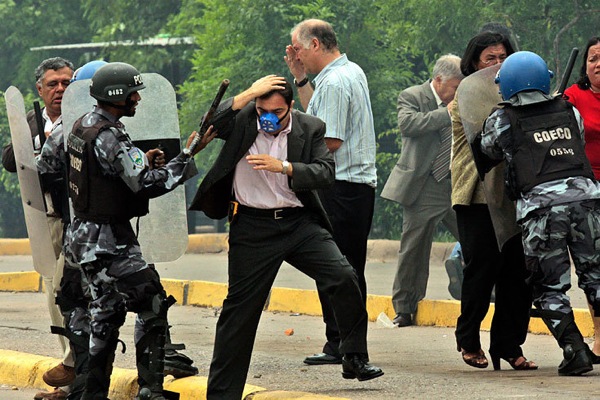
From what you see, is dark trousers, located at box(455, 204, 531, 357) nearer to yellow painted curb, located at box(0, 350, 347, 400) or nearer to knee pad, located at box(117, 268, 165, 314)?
yellow painted curb, located at box(0, 350, 347, 400)

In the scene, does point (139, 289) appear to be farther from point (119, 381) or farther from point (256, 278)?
point (119, 381)

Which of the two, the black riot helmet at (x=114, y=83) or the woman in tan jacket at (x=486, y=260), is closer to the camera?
the black riot helmet at (x=114, y=83)

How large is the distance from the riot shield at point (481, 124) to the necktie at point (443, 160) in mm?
2632

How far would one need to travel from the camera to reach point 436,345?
901 centimetres

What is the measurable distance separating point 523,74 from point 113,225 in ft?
7.03

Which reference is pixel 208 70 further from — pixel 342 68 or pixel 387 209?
pixel 342 68

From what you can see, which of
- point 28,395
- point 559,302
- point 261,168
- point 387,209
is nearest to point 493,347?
point 559,302

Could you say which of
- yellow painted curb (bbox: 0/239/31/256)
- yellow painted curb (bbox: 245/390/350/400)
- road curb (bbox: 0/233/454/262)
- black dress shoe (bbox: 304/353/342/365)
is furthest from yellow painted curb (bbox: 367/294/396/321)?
yellow painted curb (bbox: 0/239/31/256)

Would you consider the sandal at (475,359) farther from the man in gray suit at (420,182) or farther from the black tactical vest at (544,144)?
the man in gray suit at (420,182)

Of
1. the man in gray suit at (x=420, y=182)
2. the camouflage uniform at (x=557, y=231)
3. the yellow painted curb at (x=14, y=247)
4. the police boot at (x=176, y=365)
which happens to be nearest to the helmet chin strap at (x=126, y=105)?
the police boot at (x=176, y=365)

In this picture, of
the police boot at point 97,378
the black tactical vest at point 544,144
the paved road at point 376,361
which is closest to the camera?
the police boot at point 97,378

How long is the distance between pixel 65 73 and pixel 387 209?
426 inches

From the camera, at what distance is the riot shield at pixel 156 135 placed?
7062 millimetres

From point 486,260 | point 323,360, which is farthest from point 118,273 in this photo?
point 486,260
